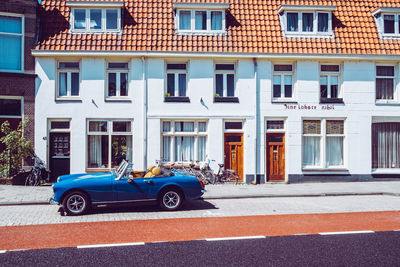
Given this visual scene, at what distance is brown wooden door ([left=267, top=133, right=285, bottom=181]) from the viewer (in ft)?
56.3

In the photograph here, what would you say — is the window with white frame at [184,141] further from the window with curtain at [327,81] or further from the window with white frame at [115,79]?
the window with curtain at [327,81]

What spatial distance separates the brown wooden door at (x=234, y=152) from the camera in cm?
1711

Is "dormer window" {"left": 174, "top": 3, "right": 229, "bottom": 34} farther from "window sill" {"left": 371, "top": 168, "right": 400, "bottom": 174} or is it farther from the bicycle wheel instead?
"window sill" {"left": 371, "top": 168, "right": 400, "bottom": 174}

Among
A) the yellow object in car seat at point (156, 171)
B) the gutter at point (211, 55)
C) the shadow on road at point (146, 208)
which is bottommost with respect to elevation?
the shadow on road at point (146, 208)

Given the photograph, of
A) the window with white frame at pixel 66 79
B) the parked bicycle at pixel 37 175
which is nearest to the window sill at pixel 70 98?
the window with white frame at pixel 66 79

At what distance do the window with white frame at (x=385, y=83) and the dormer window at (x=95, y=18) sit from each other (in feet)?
39.1

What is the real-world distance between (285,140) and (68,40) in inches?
406

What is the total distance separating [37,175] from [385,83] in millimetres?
15630

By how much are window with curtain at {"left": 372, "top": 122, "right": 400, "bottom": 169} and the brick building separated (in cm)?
1512

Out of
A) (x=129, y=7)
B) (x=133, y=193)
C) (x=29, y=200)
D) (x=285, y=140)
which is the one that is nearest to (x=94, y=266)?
(x=133, y=193)

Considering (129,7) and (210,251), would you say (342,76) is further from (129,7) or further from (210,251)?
(210,251)

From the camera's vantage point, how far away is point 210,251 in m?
6.72

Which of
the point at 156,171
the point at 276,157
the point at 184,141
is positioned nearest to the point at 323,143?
the point at 276,157

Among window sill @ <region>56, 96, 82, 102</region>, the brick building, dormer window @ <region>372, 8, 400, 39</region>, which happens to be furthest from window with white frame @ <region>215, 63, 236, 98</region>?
the brick building
